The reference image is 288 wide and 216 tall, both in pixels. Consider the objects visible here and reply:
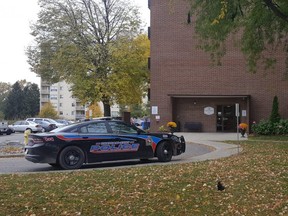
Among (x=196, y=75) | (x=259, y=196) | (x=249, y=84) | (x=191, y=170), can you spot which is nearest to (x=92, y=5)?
(x=196, y=75)

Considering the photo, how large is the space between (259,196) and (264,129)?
21.7 metres

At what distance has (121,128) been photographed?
1331 cm

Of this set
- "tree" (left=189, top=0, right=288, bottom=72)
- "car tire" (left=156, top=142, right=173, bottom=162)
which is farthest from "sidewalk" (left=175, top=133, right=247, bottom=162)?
"tree" (left=189, top=0, right=288, bottom=72)

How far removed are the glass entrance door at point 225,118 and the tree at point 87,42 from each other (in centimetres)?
824

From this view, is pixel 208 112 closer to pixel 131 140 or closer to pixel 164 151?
pixel 164 151

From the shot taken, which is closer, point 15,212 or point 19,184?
point 15,212

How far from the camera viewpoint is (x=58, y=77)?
4225 centimetres

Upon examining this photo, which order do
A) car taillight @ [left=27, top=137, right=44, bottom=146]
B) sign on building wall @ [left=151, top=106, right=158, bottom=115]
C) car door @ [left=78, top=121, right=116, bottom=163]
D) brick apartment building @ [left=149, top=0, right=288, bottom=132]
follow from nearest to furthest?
car taillight @ [left=27, top=137, right=44, bottom=146], car door @ [left=78, top=121, right=116, bottom=163], brick apartment building @ [left=149, top=0, right=288, bottom=132], sign on building wall @ [left=151, top=106, right=158, bottom=115]

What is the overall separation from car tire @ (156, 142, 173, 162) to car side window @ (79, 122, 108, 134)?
6.62ft

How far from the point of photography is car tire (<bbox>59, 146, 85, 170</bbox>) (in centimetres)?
1223

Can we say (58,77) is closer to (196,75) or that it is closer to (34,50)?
(34,50)

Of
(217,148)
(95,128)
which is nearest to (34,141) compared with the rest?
(95,128)

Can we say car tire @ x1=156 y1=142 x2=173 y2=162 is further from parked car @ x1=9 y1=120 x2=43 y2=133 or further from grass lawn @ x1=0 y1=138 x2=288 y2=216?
parked car @ x1=9 y1=120 x2=43 y2=133

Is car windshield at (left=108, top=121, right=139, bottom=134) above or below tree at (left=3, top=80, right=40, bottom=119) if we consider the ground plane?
below
